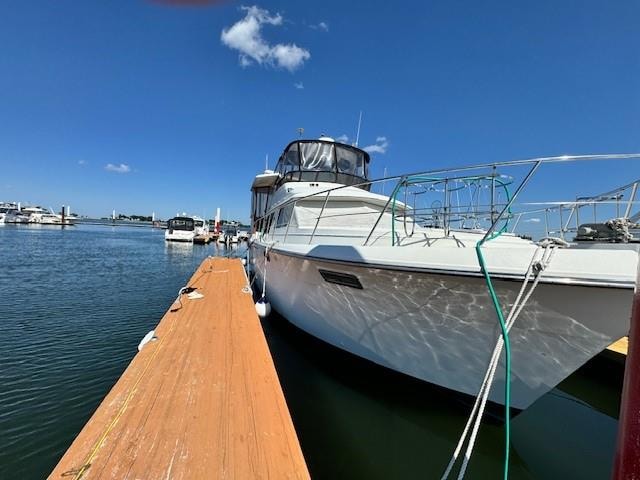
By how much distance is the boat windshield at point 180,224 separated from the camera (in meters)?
36.1

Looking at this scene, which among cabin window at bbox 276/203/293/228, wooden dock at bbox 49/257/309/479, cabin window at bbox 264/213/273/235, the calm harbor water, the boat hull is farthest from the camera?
cabin window at bbox 264/213/273/235

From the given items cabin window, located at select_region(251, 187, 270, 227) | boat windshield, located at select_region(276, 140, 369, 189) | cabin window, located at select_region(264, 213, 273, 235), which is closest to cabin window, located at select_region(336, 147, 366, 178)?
boat windshield, located at select_region(276, 140, 369, 189)

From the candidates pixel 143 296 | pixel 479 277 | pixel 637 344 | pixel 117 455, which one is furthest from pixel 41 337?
pixel 637 344

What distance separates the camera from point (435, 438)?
3611 mm

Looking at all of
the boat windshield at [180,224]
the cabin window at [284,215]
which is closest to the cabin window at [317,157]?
the cabin window at [284,215]

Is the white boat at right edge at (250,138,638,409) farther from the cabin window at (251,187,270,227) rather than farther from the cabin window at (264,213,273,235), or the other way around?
the cabin window at (251,187,270,227)

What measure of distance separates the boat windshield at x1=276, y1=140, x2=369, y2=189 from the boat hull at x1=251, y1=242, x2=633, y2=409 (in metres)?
3.71

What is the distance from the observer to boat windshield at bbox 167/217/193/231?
36.1 meters

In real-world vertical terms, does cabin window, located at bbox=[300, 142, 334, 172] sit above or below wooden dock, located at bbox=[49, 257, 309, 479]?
above

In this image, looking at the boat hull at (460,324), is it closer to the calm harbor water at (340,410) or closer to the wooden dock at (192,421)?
the calm harbor water at (340,410)

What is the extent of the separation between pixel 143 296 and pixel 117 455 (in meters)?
8.74

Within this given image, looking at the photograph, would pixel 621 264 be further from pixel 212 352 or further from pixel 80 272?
pixel 80 272

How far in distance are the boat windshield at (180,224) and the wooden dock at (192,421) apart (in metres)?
34.6

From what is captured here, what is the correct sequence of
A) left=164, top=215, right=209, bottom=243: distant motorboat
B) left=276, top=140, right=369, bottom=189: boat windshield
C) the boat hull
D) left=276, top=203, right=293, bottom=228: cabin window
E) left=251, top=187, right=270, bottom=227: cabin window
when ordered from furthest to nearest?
left=164, top=215, right=209, bottom=243: distant motorboat → left=251, top=187, right=270, bottom=227: cabin window → left=276, top=140, right=369, bottom=189: boat windshield → left=276, top=203, right=293, bottom=228: cabin window → the boat hull
